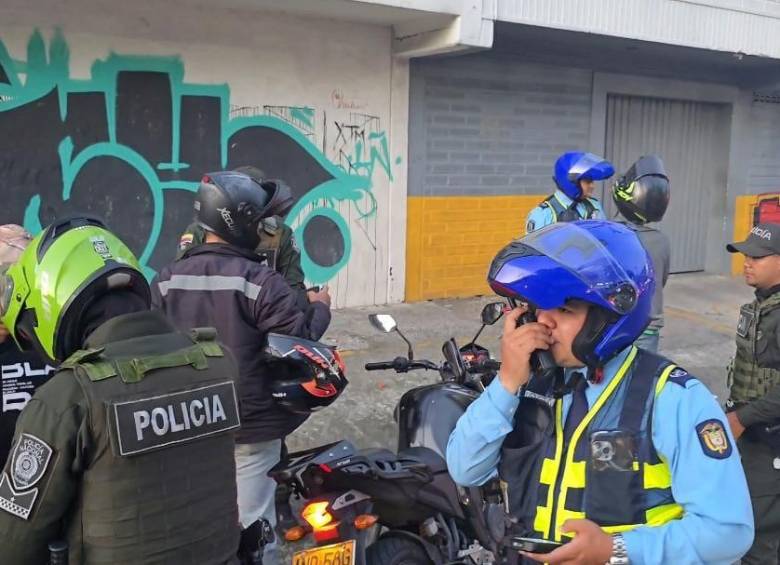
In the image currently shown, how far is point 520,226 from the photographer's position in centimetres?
998

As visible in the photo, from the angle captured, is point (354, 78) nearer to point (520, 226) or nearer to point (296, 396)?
point (520, 226)

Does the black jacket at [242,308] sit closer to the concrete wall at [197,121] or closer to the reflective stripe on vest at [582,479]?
the reflective stripe on vest at [582,479]

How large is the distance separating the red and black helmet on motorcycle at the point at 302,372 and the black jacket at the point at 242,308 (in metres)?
0.06

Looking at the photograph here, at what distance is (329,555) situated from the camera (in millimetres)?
2875

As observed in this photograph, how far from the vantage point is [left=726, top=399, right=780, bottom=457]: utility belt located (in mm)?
3262

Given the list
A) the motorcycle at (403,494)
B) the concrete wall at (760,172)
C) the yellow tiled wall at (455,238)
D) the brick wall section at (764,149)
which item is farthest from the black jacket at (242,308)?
the brick wall section at (764,149)

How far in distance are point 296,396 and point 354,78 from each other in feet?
19.7

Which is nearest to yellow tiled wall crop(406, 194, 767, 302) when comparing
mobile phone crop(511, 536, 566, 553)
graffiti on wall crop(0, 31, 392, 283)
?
graffiti on wall crop(0, 31, 392, 283)

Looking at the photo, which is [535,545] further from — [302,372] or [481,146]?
[481,146]

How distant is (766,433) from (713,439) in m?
1.92

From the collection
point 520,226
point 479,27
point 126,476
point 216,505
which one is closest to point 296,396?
point 216,505

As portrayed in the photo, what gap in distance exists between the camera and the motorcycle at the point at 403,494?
287 cm

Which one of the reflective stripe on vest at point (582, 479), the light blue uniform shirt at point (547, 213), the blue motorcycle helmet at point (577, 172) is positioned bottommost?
the reflective stripe on vest at point (582, 479)

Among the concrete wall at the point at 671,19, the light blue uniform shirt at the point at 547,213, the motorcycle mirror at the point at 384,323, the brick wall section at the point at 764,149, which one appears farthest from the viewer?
the brick wall section at the point at 764,149
